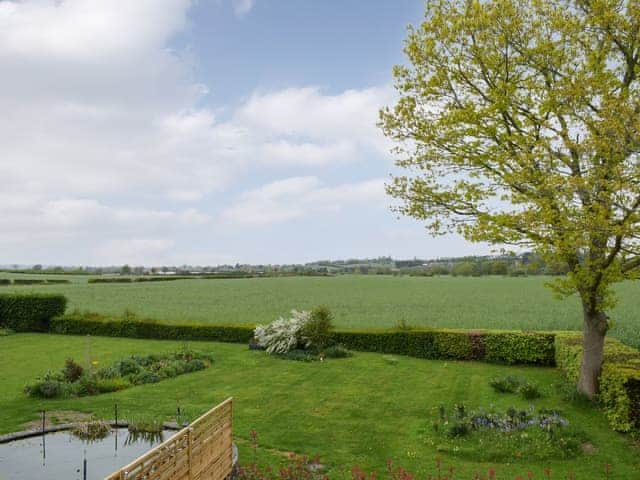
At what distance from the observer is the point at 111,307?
31609 millimetres

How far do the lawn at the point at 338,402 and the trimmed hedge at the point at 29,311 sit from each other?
627cm

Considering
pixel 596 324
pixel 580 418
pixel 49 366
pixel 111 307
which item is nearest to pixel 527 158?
pixel 596 324

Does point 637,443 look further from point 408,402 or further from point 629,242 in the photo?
point 408,402

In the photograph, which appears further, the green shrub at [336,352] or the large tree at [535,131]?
the green shrub at [336,352]

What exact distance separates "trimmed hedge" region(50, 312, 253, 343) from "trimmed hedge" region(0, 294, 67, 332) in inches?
24.4

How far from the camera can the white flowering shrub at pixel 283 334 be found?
17.6 metres

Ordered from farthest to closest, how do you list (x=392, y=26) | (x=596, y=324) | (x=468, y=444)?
(x=392, y=26) → (x=596, y=324) → (x=468, y=444)

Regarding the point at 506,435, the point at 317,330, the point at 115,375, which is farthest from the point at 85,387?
the point at 506,435

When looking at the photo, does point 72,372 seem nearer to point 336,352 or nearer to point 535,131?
point 336,352

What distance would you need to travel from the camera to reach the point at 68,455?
24.5 feet

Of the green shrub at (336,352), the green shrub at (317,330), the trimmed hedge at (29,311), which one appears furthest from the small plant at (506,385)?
the trimmed hedge at (29,311)

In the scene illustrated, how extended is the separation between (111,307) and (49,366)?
54.4ft

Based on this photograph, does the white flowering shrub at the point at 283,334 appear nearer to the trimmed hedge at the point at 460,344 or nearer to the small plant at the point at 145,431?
the trimmed hedge at the point at 460,344

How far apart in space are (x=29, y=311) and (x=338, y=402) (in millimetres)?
19400
